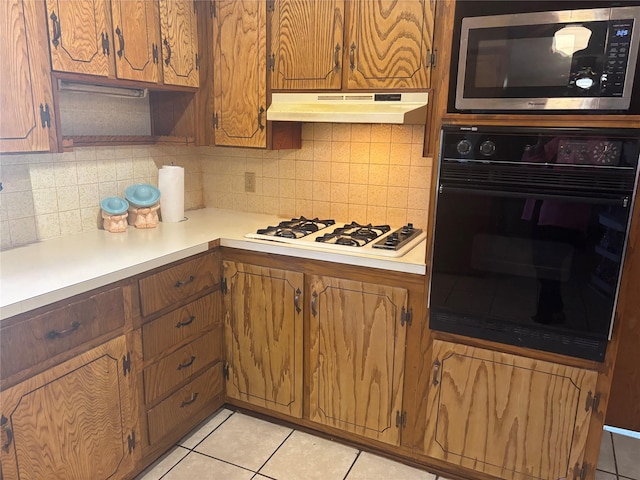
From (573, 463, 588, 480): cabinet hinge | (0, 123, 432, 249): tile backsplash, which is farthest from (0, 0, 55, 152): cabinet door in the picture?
(573, 463, 588, 480): cabinet hinge

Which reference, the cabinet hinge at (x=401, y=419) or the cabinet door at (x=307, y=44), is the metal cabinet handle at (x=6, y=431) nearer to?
the cabinet hinge at (x=401, y=419)

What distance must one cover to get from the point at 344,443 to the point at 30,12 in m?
2.20

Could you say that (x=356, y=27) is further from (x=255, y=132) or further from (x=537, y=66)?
(x=537, y=66)

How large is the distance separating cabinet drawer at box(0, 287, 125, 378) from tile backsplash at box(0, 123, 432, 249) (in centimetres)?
65

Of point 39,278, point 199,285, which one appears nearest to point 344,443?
point 199,285

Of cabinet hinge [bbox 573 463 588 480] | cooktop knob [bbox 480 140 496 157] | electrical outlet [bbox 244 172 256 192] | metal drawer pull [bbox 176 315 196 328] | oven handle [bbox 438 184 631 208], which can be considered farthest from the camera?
electrical outlet [bbox 244 172 256 192]

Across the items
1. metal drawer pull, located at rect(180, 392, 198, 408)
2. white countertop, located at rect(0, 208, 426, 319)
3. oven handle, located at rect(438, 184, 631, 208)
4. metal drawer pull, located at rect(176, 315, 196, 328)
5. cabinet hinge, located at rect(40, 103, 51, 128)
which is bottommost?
metal drawer pull, located at rect(180, 392, 198, 408)

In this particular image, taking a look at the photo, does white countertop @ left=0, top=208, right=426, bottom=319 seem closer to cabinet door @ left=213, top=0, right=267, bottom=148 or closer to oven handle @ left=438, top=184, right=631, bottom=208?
oven handle @ left=438, top=184, right=631, bottom=208

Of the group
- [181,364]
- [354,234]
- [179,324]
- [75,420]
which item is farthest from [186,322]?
[354,234]

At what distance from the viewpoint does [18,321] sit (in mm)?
1497

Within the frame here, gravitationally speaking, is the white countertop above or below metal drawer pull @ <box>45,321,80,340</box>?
above

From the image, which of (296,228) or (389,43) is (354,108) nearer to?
(389,43)

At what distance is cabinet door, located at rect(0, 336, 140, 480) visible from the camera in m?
1.54

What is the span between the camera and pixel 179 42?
2.42 m
